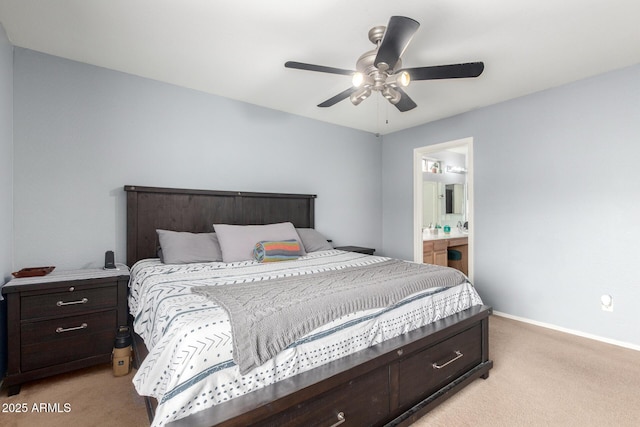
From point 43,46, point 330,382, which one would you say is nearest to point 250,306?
point 330,382

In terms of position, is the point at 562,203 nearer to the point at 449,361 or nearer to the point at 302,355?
the point at 449,361

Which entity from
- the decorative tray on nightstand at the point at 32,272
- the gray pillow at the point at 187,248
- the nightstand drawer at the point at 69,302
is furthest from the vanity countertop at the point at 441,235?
the decorative tray on nightstand at the point at 32,272

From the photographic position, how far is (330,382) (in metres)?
1.32

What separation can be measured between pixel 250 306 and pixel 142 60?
2363 millimetres

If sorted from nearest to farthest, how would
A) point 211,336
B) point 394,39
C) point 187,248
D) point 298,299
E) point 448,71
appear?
1. point 211,336
2. point 298,299
3. point 394,39
4. point 448,71
5. point 187,248

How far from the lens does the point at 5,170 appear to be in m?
2.17

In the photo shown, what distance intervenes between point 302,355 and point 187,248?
5.44ft

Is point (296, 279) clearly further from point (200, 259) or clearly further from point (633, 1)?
point (633, 1)

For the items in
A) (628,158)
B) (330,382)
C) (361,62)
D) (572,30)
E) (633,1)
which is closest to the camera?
(330,382)

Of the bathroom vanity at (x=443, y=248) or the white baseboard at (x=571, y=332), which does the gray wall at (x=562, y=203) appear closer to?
the white baseboard at (x=571, y=332)

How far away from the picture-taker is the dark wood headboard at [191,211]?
108 inches

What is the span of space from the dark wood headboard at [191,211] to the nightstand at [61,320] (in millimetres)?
533

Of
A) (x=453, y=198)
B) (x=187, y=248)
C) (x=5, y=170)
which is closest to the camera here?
(x=5, y=170)

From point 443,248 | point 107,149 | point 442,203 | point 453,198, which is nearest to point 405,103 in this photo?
Answer: point 107,149
